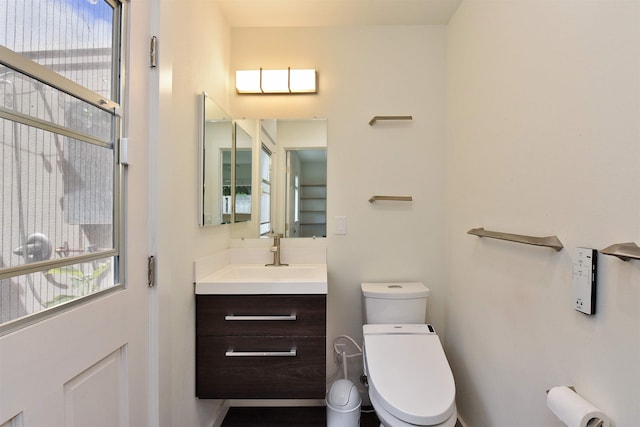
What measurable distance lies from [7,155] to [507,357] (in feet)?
5.76

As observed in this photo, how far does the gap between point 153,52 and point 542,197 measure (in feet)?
4.87

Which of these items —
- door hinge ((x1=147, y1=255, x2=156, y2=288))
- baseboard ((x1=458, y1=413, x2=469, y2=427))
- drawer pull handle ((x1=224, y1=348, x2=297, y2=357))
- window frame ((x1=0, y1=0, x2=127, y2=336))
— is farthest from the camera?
baseboard ((x1=458, y1=413, x2=469, y2=427))

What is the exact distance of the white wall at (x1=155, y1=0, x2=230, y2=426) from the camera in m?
1.15

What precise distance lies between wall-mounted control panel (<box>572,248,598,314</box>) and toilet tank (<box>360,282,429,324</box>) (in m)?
0.94

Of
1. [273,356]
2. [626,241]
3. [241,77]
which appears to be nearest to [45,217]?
[273,356]

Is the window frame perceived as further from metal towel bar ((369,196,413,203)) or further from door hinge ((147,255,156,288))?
metal towel bar ((369,196,413,203))

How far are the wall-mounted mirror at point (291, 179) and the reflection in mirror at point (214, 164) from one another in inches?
9.1

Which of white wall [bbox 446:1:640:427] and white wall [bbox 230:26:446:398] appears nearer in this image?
white wall [bbox 446:1:640:427]

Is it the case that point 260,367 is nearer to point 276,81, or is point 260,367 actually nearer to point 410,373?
point 410,373

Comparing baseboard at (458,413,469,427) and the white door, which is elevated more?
the white door

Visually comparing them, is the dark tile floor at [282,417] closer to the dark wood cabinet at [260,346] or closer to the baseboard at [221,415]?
the baseboard at [221,415]

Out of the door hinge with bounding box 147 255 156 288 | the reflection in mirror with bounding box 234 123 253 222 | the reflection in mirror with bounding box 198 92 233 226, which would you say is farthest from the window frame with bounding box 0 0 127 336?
the reflection in mirror with bounding box 234 123 253 222

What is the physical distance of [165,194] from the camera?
1163 millimetres

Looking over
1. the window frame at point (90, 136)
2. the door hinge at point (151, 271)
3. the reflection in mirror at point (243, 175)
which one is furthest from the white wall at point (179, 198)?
the reflection in mirror at point (243, 175)
